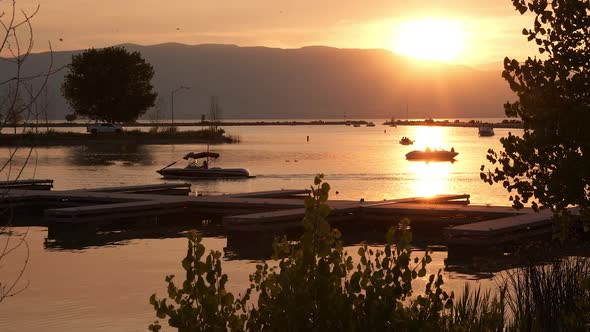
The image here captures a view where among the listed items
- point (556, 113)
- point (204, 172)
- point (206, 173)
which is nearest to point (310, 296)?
point (556, 113)

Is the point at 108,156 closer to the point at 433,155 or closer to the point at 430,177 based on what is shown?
the point at 433,155

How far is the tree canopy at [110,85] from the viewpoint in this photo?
151375mm

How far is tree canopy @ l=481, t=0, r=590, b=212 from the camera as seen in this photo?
12359 mm

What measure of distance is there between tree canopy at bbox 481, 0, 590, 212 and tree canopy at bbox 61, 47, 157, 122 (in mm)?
140604

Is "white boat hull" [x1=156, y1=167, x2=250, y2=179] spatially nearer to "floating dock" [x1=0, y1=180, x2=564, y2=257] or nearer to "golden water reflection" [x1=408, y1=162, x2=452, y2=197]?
"golden water reflection" [x1=408, y1=162, x2=452, y2=197]

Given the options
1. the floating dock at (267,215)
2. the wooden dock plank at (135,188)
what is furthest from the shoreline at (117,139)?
the floating dock at (267,215)

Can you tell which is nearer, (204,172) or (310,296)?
(310,296)

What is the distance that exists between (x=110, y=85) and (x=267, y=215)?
398 ft

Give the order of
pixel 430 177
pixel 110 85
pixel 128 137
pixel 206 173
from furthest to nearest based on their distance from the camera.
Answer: pixel 128 137 → pixel 110 85 → pixel 430 177 → pixel 206 173

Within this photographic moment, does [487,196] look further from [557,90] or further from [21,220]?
[557,90]

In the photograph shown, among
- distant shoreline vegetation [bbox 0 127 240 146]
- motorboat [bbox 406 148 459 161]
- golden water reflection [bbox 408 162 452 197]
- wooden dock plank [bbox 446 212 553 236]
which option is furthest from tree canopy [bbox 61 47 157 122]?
wooden dock plank [bbox 446 212 553 236]

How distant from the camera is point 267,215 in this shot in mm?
33469

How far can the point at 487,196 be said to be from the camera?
65938 millimetres

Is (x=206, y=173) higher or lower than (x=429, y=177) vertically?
higher
